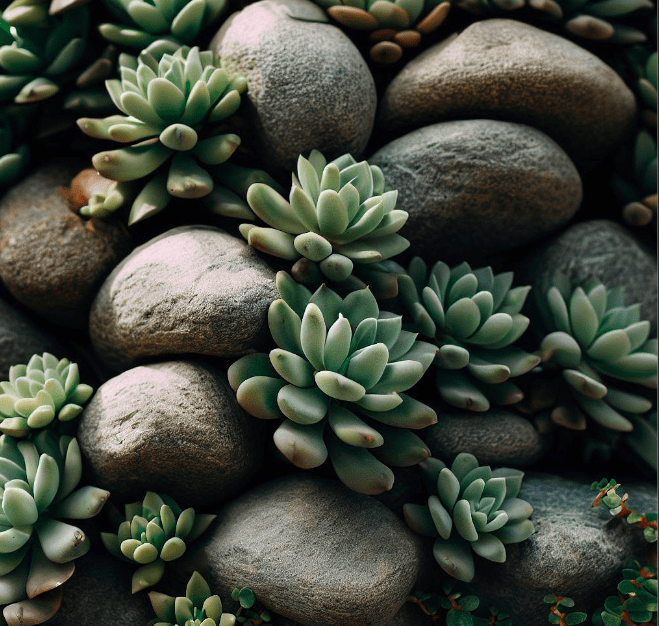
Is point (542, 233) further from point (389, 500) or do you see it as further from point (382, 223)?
point (389, 500)

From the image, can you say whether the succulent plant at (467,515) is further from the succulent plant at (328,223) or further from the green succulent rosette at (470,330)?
the succulent plant at (328,223)

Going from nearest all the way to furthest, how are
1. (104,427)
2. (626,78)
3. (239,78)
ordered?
1. (104,427)
2. (239,78)
3. (626,78)

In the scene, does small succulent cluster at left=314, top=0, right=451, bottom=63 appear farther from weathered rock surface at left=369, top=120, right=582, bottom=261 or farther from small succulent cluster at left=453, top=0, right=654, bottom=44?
weathered rock surface at left=369, top=120, right=582, bottom=261

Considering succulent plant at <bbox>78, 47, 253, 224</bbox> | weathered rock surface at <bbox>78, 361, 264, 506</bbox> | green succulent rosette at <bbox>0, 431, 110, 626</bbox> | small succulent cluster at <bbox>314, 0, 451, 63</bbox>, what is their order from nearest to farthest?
1. green succulent rosette at <bbox>0, 431, 110, 626</bbox>
2. weathered rock surface at <bbox>78, 361, 264, 506</bbox>
3. succulent plant at <bbox>78, 47, 253, 224</bbox>
4. small succulent cluster at <bbox>314, 0, 451, 63</bbox>

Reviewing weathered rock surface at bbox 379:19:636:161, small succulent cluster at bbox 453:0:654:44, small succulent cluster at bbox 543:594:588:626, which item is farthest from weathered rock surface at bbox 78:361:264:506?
small succulent cluster at bbox 453:0:654:44

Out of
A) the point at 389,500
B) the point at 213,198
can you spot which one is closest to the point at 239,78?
the point at 213,198

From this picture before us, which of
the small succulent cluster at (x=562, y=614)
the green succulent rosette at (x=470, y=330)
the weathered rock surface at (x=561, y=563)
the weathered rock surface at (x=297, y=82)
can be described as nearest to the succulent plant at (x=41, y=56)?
the weathered rock surface at (x=297, y=82)

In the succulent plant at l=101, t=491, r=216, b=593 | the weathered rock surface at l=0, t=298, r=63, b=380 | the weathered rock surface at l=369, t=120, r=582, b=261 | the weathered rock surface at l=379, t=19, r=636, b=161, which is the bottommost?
the succulent plant at l=101, t=491, r=216, b=593
